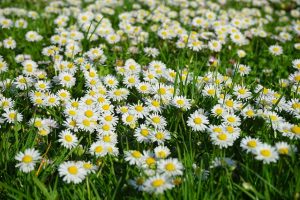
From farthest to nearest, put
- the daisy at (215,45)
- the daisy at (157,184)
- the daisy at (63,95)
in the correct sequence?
the daisy at (215,45), the daisy at (63,95), the daisy at (157,184)

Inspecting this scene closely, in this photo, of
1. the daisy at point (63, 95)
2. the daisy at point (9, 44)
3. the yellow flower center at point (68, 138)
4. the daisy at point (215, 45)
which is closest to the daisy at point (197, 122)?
the yellow flower center at point (68, 138)

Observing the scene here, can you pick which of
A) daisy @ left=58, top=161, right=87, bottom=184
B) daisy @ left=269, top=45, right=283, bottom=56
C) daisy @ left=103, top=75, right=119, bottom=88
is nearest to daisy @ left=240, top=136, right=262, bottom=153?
daisy @ left=58, top=161, right=87, bottom=184

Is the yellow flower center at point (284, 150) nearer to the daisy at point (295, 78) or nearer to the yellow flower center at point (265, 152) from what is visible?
the yellow flower center at point (265, 152)

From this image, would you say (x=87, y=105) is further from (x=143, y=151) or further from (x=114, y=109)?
(x=143, y=151)

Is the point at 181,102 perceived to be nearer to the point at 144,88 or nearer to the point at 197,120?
the point at 197,120

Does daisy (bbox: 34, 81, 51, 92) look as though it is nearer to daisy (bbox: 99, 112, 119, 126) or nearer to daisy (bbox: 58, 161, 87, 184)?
daisy (bbox: 99, 112, 119, 126)

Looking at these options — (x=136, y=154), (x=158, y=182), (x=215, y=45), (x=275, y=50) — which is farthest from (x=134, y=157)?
(x=275, y=50)
